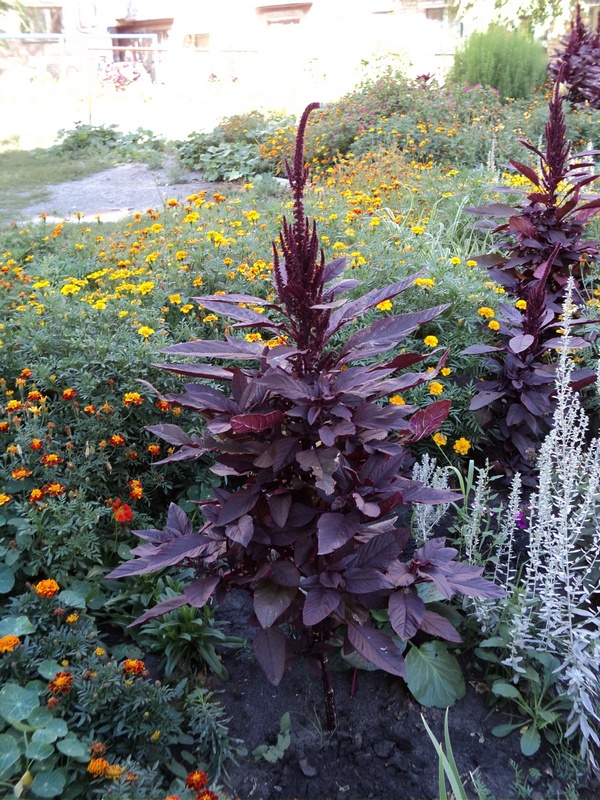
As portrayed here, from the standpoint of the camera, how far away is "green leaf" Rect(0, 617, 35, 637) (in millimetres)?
1811

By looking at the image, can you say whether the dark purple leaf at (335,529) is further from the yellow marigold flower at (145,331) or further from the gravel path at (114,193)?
the gravel path at (114,193)

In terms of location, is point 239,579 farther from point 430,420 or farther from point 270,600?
point 430,420

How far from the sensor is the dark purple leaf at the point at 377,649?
5.13 feet

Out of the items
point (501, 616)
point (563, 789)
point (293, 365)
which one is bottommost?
point (563, 789)

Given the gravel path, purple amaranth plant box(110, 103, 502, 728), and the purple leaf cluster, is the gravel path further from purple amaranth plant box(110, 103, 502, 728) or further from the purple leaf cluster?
purple amaranth plant box(110, 103, 502, 728)

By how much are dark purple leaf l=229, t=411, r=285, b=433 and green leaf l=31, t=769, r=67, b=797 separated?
919 millimetres

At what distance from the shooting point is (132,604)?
222 centimetres

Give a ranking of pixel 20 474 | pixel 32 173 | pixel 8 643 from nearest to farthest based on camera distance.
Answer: pixel 8 643 → pixel 20 474 → pixel 32 173

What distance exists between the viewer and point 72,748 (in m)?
1.57

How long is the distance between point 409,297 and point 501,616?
5.71 feet

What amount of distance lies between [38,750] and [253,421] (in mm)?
933

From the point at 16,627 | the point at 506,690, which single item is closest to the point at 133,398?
the point at 16,627

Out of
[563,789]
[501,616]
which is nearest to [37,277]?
[501,616]

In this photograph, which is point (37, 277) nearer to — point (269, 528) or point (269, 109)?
point (269, 528)
